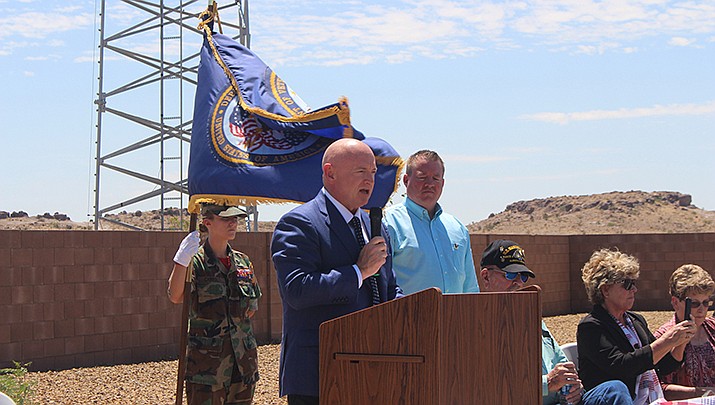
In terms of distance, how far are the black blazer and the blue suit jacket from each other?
1.57 m

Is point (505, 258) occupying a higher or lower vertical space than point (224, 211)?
lower

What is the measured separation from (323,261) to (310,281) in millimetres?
183

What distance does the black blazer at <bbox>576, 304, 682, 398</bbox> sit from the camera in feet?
15.4

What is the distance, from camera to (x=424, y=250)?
5051 mm

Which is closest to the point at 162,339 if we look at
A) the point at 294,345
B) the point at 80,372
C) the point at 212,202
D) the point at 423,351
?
the point at 80,372

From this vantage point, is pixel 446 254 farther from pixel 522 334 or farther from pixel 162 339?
pixel 162 339

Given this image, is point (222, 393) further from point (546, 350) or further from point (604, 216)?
point (604, 216)

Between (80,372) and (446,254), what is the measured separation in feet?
18.1

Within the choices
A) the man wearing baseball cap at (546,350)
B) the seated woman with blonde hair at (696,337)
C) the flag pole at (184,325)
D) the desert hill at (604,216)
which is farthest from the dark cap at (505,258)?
the desert hill at (604,216)

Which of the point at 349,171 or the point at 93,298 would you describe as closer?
the point at 349,171

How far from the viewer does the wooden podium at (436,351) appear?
119 inches

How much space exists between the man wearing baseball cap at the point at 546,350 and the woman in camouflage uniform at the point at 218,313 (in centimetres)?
140

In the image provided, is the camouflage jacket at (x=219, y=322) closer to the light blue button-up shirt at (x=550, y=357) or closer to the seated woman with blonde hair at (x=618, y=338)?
the light blue button-up shirt at (x=550, y=357)

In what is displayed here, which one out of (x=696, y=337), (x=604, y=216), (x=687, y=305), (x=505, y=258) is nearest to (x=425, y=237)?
(x=505, y=258)
